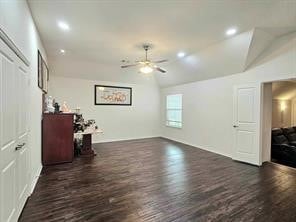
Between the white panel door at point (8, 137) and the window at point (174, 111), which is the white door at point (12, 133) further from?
the window at point (174, 111)

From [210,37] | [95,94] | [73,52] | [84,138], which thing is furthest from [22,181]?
[95,94]

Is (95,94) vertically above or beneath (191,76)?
beneath

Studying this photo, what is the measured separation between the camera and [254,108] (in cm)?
457

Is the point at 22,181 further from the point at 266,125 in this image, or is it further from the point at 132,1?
the point at 266,125

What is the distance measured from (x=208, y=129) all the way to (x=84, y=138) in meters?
4.13

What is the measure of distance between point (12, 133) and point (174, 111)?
6620mm

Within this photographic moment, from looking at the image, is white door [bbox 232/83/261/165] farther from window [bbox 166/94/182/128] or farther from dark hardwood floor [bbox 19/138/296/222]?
window [bbox 166/94/182/128]

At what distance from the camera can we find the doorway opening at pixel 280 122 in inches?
185

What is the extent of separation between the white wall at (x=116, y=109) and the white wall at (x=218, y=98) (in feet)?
3.02

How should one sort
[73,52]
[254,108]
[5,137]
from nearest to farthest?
1. [5,137]
2. [254,108]
3. [73,52]

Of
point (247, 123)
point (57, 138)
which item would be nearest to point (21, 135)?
point (57, 138)

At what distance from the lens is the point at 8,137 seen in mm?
1892

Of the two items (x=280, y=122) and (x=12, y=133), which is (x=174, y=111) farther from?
(x=12, y=133)

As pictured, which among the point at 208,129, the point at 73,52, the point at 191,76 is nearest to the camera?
the point at 73,52
